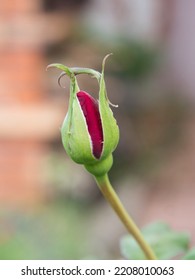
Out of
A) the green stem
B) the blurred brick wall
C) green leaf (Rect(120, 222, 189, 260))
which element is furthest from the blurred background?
the green stem

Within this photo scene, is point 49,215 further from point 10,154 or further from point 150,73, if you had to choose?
point 150,73

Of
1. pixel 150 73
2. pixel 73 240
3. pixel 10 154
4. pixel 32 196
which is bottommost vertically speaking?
pixel 73 240

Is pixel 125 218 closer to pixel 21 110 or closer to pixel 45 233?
pixel 45 233

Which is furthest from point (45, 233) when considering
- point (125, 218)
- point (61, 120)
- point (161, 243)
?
point (125, 218)

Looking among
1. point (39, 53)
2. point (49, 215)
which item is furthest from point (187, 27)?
point (49, 215)
